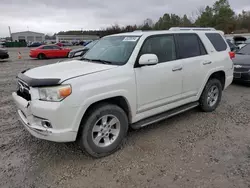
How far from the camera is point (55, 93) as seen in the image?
108 inches

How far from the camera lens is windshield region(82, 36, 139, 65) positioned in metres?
3.50

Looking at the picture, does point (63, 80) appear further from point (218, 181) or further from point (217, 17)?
point (217, 17)

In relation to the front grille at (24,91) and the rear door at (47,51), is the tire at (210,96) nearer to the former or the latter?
the front grille at (24,91)

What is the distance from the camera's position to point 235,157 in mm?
3164

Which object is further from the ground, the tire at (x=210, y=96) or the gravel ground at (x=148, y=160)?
the tire at (x=210, y=96)

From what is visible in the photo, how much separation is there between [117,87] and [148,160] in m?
→ 1.15

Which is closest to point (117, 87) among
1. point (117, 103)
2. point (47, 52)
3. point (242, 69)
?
point (117, 103)

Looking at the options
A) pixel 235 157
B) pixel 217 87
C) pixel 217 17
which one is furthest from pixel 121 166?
pixel 217 17

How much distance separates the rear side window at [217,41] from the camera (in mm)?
4783

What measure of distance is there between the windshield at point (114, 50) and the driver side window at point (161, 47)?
220mm

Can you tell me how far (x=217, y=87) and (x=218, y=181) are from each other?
280cm

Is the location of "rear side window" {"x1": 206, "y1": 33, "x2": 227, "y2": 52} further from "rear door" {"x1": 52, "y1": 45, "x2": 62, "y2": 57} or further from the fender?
"rear door" {"x1": 52, "y1": 45, "x2": 62, "y2": 57}

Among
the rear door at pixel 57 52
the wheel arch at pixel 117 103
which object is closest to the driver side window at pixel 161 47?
the wheel arch at pixel 117 103

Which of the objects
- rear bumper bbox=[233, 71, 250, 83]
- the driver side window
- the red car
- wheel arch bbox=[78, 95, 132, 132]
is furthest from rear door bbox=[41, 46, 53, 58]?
wheel arch bbox=[78, 95, 132, 132]
